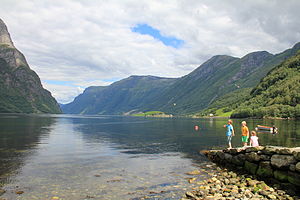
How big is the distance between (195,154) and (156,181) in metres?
19.9

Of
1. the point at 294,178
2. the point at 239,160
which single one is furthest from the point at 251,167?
the point at 294,178

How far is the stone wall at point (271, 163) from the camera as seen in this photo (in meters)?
23.1

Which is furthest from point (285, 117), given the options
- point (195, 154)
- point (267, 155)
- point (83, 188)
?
point (83, 188)

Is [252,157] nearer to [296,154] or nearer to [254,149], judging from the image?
[254,149]

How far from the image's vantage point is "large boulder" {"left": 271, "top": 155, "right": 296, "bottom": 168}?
2358 cm

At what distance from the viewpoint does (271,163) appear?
85.1 ft

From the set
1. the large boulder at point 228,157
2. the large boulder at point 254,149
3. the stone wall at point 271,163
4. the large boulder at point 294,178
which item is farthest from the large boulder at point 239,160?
the large boulder at point 294,178

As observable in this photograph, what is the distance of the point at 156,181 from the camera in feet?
91.1

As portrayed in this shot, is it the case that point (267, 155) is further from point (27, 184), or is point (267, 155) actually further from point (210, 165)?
point (27, 184)

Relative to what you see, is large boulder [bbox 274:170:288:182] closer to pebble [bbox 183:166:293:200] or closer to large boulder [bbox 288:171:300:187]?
large boulder [bbox 288:171:300:187]

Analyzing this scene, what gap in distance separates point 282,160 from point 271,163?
1589 millimetres

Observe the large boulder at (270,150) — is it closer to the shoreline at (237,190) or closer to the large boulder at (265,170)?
the large boulder at (265,170)

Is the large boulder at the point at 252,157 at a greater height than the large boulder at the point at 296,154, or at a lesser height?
lesser

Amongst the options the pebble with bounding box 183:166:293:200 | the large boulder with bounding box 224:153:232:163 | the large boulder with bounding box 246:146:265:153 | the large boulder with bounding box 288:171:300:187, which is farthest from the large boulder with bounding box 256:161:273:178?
the large boulder with bounding box 224:153:232:163
